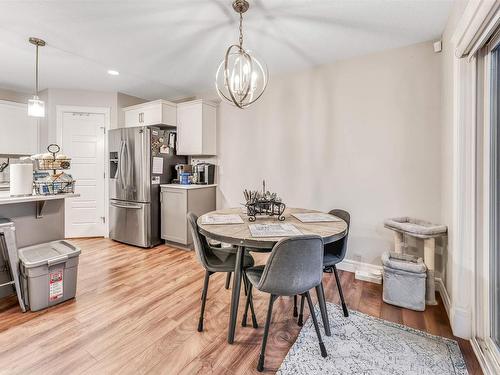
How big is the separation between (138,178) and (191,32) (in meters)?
2.19

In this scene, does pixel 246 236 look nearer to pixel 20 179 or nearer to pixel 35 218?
pixel 20 179

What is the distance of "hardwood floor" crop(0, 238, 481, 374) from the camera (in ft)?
5.10

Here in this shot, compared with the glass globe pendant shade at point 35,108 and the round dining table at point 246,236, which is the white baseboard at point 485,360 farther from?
the glass globe pendant shade at point 35,108

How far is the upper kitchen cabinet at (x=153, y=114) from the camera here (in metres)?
3.93

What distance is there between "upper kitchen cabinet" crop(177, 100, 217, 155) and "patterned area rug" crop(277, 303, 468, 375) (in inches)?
110

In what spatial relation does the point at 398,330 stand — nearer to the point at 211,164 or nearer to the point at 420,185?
the point at 420,185

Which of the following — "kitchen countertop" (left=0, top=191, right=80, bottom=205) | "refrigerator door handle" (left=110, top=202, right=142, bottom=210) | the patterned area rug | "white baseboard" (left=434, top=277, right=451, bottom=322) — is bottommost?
the patterned area rug

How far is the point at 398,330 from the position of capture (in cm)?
187

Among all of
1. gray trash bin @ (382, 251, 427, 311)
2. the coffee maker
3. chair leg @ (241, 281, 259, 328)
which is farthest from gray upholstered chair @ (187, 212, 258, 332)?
the coffee maker

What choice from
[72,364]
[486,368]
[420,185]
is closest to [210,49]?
[420,185]

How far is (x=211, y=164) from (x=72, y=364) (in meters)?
2.89

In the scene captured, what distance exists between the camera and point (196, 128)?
3.86 metres

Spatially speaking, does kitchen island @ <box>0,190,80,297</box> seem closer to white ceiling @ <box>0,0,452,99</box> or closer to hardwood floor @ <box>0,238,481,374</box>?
hardwood floor @ <box>0,238,481,374</box>

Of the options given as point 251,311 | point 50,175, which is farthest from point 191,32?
point 251,311
